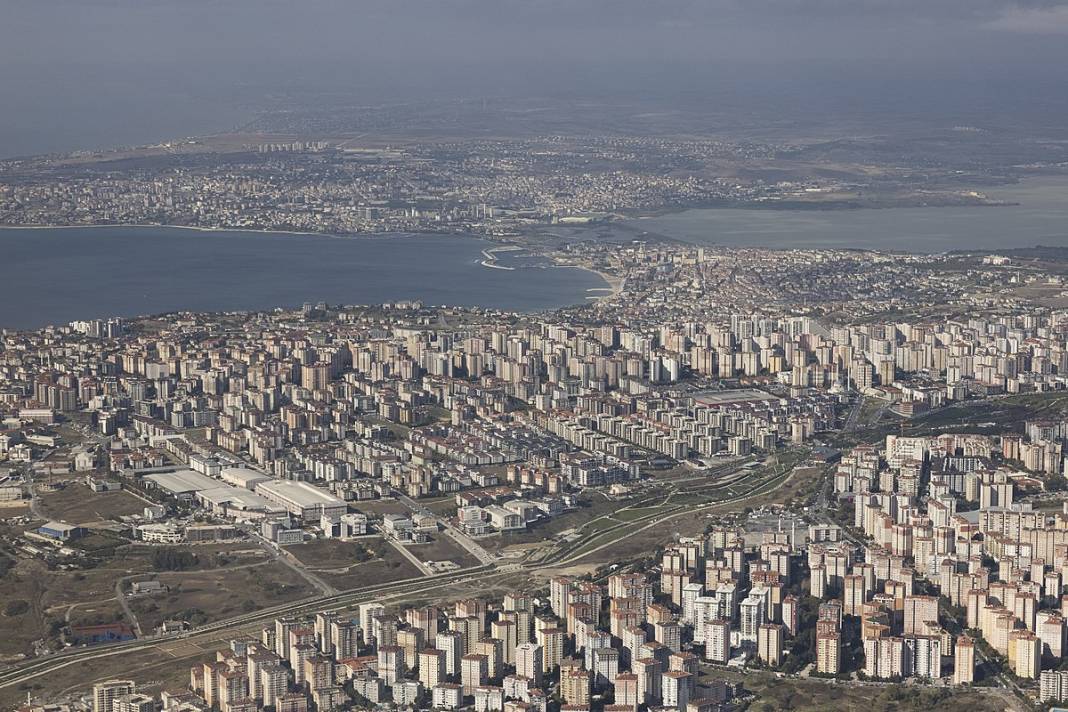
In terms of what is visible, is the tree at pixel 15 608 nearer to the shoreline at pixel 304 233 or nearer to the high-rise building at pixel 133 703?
the high-rise building at pixel 133 703

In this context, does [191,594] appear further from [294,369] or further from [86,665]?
[294,369]

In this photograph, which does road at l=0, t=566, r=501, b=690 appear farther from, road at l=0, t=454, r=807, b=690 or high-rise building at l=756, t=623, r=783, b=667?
high-rise building at l=756, t=623, r=783, b=667

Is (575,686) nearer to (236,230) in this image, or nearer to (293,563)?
(293,563)

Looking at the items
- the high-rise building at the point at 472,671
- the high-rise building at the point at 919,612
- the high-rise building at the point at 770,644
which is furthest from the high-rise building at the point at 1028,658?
the high-rise building at the point at 472,671

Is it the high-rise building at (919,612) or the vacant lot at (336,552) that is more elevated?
the high-rise building at (919,612)

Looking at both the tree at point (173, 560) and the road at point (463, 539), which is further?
the road at point (463, 539)

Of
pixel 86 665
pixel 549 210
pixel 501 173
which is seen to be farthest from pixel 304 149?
pixel 86 665

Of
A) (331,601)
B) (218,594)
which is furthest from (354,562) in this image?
(218,594)
